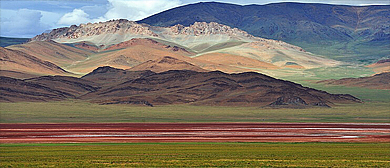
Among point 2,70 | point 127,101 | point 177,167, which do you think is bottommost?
point 177,167

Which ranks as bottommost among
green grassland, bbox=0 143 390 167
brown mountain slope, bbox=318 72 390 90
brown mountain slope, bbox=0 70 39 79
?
green grassland, bbox=0 143 390 167

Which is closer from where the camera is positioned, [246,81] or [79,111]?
[79,111]

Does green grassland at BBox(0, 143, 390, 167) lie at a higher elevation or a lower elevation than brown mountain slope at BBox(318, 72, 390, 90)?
lower

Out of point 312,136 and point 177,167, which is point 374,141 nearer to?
point 312,136

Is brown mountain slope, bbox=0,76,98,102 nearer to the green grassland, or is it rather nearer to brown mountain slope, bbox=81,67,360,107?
brown mountain slope, bbox=81,67,360,107

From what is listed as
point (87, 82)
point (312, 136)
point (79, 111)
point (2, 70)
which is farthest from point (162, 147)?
point (2, 70)

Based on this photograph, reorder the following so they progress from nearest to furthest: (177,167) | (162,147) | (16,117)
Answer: (177,167) < (162,147) < (16,117)

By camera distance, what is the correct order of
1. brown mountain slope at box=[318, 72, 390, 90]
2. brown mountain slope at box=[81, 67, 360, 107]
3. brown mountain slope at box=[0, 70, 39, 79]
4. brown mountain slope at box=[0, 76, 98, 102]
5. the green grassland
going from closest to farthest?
the green grassland < brown mountain slope at box=[81, 67, 360, 107] < brown mountain slope at box=[0, 76, 98, 102] < brown mountain slope at box=[318, 72, 390, 90] < brown mountain slope at box=[0, 70, 39, 79]

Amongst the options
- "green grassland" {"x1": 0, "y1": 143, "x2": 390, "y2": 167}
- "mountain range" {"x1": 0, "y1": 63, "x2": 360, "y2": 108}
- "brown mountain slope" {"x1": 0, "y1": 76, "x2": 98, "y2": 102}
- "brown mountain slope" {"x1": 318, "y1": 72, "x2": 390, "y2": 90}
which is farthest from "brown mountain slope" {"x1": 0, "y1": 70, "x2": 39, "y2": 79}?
"green grassland" {"x1": 0, "y1": 143, "x2": 390, "y2": 167}

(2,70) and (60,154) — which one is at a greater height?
(2,70)
